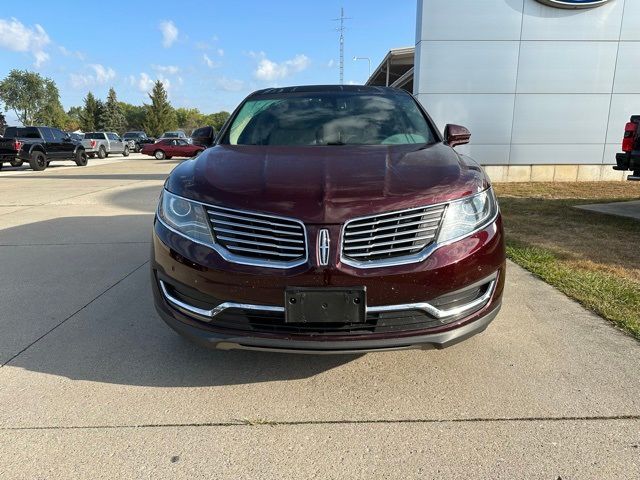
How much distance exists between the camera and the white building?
1116 cm

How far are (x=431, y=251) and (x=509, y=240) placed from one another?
3.87m

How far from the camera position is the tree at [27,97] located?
301 feet

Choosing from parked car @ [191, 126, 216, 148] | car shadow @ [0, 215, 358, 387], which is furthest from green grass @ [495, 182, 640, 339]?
parked car @ [191, 126, 216, 148]

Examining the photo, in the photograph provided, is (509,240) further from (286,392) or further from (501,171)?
(501,171)

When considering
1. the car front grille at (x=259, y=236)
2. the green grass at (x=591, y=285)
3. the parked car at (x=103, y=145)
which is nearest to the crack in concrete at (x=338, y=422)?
the car front grille at (x=259, y=236)

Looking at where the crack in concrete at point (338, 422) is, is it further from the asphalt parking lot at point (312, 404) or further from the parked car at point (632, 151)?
the parked car at point (632, 151)

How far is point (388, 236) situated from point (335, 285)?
0.34 meters

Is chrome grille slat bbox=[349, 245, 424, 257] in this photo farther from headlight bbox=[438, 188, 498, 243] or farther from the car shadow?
the car shadow

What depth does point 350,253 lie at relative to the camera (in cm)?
211

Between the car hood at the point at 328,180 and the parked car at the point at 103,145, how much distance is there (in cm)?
3045

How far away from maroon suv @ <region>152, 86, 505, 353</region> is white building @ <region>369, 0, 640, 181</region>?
32.4 ft

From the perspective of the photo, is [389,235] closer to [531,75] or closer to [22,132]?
[531,75]

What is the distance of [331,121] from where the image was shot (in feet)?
11.3

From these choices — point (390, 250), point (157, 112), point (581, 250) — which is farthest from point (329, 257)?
point (157, 112)
